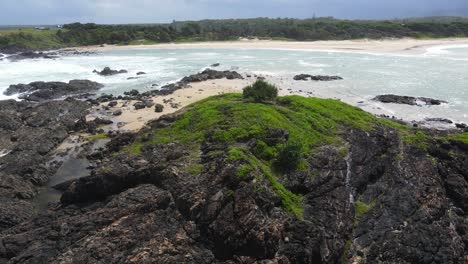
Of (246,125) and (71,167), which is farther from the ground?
(246,125)

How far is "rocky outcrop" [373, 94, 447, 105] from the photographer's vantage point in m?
39.9

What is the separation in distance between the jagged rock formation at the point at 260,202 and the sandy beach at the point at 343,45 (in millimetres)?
74024

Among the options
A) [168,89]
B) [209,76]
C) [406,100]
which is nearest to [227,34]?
[209,76]

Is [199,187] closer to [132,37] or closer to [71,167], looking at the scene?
[71,167]

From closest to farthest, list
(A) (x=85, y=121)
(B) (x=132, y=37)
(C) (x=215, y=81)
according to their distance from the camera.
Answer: (A) (x=85, y=121) < (C) (x=215, y=81) < (B) (x=132, y=37)

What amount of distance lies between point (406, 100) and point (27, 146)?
1342 inches

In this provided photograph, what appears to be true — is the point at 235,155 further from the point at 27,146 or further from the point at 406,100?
the point at 406,100

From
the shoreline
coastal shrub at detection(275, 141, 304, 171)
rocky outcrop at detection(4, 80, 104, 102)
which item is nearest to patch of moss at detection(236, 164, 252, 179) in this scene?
coastal shrub at detection(275, 141, 304, 171)

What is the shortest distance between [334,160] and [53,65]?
70829mm

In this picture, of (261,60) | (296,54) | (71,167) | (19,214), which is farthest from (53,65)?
(19,214)

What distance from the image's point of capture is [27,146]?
2655 centimetres

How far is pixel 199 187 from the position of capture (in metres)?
15.4

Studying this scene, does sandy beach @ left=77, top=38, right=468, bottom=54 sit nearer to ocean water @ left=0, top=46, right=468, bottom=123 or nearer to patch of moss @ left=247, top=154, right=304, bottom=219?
ocean water @ left=0, top=46, right=468, bottom=123

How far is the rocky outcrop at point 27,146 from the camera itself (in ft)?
61.1
